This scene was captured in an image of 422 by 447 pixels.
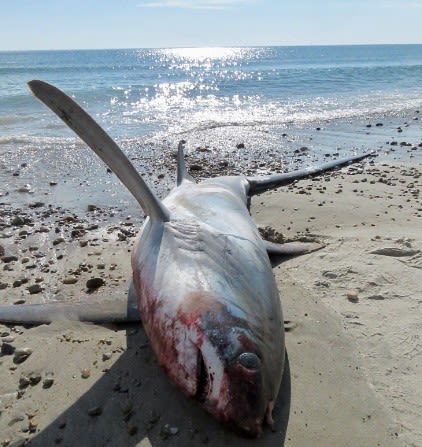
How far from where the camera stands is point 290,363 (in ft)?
9.64

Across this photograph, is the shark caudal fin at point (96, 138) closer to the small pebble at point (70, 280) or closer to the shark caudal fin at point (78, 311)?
the shark caudal fin at point (78, 311)

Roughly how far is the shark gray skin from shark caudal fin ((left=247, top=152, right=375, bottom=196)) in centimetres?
271

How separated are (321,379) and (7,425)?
1726mm

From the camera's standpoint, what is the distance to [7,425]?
2.64 meters

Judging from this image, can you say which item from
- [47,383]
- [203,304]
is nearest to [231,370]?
[203,304]

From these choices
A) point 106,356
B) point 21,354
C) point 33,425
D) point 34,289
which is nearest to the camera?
point 33,425

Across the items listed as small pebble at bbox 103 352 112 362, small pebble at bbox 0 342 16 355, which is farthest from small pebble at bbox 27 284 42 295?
small pebble at bbox 103 352 112 362

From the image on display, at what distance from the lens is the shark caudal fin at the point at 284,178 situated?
6.54 metres

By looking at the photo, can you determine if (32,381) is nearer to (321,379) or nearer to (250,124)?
(321,379)

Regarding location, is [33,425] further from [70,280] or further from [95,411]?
[70,280]

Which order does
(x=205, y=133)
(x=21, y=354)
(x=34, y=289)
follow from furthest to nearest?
(x=205, y=133) < (x=34, y=289) < (x=21, y=354)

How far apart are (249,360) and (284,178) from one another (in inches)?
198

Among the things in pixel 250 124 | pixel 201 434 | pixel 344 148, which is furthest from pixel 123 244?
pixel 250 124

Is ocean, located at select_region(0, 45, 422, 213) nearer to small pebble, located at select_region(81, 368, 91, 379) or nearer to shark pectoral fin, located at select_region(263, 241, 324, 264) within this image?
shark pectoral fin, located at select_region(263, 241, 324, 264)
